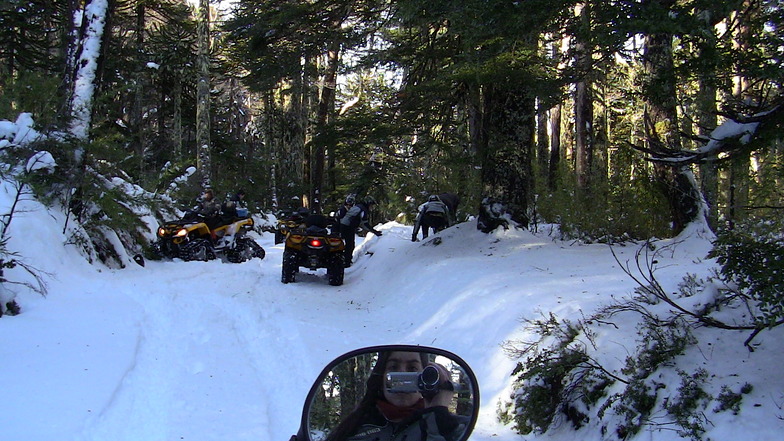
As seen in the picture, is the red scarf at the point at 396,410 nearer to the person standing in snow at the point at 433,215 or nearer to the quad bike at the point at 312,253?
the quad bike at the point at 312,253

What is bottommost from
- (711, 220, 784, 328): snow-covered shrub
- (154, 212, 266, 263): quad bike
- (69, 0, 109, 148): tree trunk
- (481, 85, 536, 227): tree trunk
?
(154, 212, 266, 263): quad bike

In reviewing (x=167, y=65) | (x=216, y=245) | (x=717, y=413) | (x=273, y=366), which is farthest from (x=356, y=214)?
(x=167, y=65)

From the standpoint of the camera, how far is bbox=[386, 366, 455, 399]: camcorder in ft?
6.75

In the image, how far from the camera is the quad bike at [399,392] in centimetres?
205

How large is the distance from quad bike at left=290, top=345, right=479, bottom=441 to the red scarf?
1cm

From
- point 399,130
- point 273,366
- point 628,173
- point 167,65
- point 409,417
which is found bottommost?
point 273,366

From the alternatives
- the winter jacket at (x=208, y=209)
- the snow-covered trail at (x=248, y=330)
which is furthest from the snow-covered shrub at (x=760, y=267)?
the winter jacket at (x=208, y=209)

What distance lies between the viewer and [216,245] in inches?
552

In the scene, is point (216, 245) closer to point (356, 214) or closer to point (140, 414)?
point (356, 214)

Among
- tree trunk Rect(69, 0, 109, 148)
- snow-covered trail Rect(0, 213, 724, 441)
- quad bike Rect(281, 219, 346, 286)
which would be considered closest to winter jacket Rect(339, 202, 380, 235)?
quad bike Rect(281, 219, 346, 286)

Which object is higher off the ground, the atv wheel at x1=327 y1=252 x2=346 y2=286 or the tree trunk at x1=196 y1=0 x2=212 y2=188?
the tree trunk at x1=196 y1=0 x2=212 y2=188

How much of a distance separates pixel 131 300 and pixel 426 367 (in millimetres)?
6567

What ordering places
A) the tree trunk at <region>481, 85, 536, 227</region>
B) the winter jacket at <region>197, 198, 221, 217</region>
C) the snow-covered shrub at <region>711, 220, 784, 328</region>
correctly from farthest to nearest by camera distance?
the winter jacket at <region>197, 198, 221, 217</region>
the tree trunk at <region>481, 85, 536, 227</region>
the snow-covered shrub at <region>711, 220, 784, 328</region>

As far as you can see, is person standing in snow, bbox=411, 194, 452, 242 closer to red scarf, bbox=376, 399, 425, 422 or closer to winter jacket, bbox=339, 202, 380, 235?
winter jacket, bbox=339, 202, 380, 235
